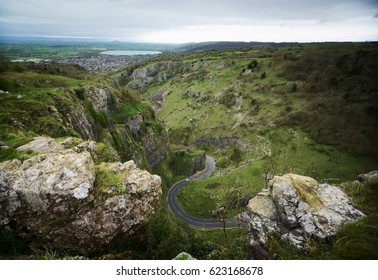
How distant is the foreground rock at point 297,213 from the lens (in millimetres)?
8586

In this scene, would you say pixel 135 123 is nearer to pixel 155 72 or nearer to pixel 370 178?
pixel 370 178

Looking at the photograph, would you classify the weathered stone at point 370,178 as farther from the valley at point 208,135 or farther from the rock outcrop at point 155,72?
the rock outcrop at point 155,72

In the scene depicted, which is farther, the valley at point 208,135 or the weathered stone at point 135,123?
the weathered stone at point 135,123

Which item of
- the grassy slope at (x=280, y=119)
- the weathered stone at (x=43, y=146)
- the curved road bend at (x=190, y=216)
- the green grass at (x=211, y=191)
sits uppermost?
the weathered stone at (x=43, y=146)

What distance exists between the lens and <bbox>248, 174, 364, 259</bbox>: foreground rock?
8586 millimetres

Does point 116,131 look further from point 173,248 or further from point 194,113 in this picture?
point 194,113

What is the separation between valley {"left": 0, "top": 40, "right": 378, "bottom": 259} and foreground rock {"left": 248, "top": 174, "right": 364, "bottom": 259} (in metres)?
0.31

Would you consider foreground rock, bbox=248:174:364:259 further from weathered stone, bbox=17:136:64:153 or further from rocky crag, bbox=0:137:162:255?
weathered stone, bbox=17:136:64:153

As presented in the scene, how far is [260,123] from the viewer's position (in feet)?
267

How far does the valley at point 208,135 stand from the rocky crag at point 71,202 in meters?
0.10

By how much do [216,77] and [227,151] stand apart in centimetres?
5353

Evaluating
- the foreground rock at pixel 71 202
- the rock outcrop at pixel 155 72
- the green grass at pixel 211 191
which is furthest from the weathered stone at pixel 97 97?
the rock outcrop at pixel 155 72

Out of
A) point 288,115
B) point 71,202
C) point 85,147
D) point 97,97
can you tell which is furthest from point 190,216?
point 288,115

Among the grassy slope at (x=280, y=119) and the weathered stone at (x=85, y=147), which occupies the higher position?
the weathered stone at (x=85, y=147)
